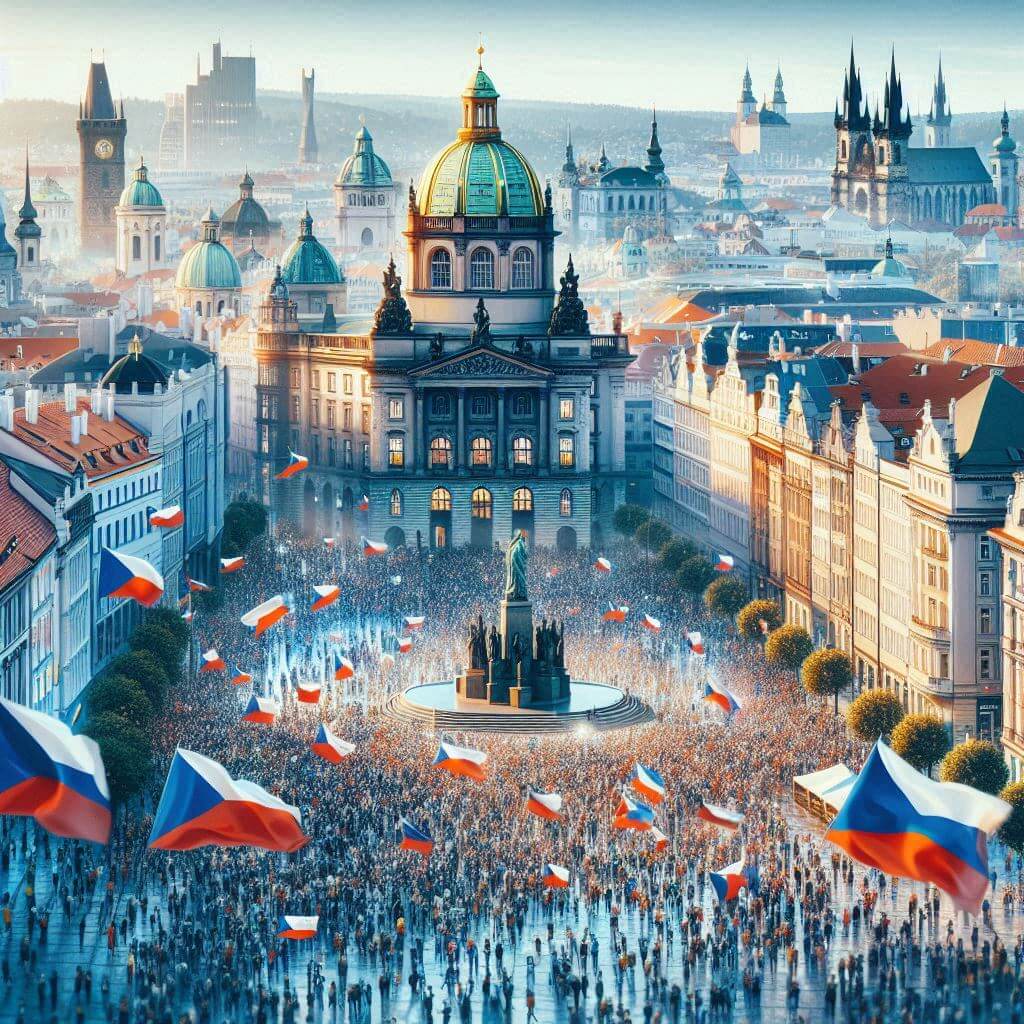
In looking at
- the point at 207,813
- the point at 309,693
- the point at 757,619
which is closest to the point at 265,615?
the point at 309,693

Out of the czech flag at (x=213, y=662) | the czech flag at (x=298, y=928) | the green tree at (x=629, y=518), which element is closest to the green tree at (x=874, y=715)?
the czech flag at (x=213, y=662)

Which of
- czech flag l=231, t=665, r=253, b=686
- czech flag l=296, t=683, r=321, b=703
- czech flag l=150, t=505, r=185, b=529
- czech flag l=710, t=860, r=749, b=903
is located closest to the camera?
czech flag l=710, t=860, r=749, b=903

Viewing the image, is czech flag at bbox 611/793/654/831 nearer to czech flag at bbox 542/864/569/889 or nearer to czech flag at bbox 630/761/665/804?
czech flag at bbox 630/761/665/804

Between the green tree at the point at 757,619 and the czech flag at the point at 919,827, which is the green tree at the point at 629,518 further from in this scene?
the czech flag at the point at 919,827

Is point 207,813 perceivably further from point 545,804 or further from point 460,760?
point 460,760

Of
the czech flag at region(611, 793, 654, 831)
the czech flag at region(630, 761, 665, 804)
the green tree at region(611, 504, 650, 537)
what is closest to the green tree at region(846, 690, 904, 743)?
the czech flag at region(630, 761, 665, 804)

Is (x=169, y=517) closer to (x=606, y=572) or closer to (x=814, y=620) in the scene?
(x=814, y=620)
